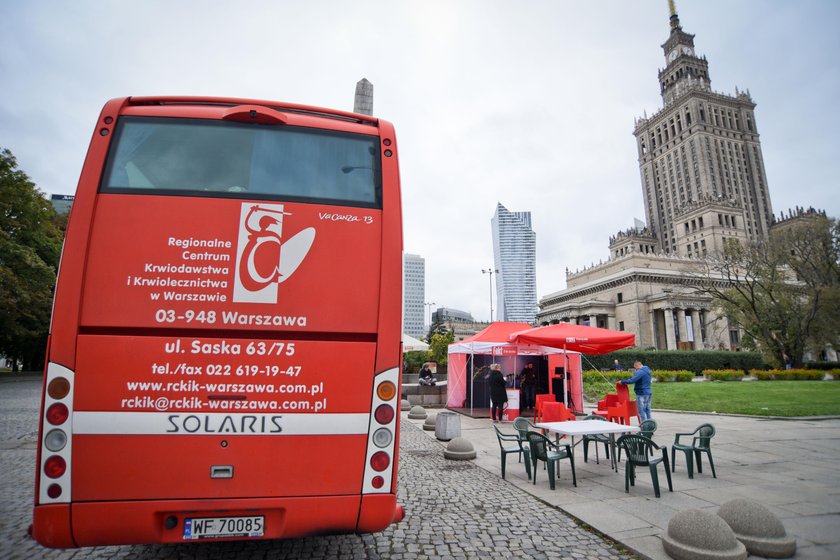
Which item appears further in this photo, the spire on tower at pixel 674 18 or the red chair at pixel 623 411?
the spire on tower at pixel 674 18

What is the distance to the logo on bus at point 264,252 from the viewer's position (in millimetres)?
3426

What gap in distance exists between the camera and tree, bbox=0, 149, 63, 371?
78.8 ft

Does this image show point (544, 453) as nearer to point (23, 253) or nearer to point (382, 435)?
point (382, 435)

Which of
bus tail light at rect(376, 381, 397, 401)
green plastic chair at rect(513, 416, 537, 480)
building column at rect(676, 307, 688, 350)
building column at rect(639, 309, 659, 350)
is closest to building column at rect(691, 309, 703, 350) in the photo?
building column at rect(676, 307, 688, 350)

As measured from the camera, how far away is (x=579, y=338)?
10.7 metres

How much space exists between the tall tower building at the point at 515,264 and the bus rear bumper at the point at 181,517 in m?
129

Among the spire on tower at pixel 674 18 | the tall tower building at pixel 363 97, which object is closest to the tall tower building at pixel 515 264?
the spire on tower at pixel 674 18

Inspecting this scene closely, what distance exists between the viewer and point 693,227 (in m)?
99.5

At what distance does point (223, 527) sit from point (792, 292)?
55.3 m

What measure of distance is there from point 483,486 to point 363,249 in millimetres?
4945

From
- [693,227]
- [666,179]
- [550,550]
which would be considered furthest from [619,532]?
[666,179]

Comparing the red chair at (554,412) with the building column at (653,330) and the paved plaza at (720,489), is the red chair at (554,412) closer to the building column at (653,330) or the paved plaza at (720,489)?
the paved plaza at (720,489)

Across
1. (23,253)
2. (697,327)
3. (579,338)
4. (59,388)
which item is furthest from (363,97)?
(697,327)

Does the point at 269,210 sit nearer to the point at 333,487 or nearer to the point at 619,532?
the point at 333,487
